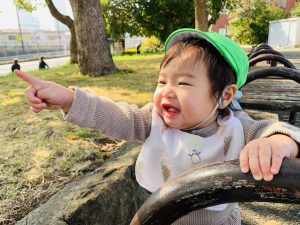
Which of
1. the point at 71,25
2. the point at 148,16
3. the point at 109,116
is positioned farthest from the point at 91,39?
the point at 148,16

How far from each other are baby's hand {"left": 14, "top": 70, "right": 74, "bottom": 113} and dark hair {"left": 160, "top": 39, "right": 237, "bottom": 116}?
0.42 meters

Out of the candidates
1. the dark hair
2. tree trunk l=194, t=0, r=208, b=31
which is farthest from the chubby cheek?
tree trunk l=194, t=0, r=208, b=31

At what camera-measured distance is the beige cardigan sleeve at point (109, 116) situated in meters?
1.35

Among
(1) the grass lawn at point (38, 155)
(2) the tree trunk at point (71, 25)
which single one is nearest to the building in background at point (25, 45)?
(2) the tree trunk at point (71, 25)

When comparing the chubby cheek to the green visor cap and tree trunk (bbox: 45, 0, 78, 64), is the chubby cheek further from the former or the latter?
tree trunk (bbox: 45, 0, 78, 64)

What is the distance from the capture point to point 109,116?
4.69 feet

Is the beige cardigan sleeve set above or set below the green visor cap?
below

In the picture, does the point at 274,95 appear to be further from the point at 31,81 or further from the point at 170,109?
the point at 31,81

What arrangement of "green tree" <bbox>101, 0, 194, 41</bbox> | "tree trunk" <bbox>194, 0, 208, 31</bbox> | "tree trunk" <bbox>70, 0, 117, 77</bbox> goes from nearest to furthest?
"tree trunk" <bbox>70, 0, 117, 77</bbox> → "tree trunk" <bbox>194, 0, 208, 31</bbox> → "green tree" <bbox>101, 0, 194, 41</bbox>

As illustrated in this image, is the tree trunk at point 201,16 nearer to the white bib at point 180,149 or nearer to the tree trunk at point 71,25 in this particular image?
the tree trunk at point 71,25

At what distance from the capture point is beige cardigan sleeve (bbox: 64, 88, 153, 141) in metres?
1.35

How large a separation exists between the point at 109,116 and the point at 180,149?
1.06ft

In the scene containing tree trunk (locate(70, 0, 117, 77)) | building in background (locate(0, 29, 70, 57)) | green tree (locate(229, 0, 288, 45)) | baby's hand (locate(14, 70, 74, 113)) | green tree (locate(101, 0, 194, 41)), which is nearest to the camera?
baby's hand (locate(14, 70, 74, 113))

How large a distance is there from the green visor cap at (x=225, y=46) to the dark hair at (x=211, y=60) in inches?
1.1
